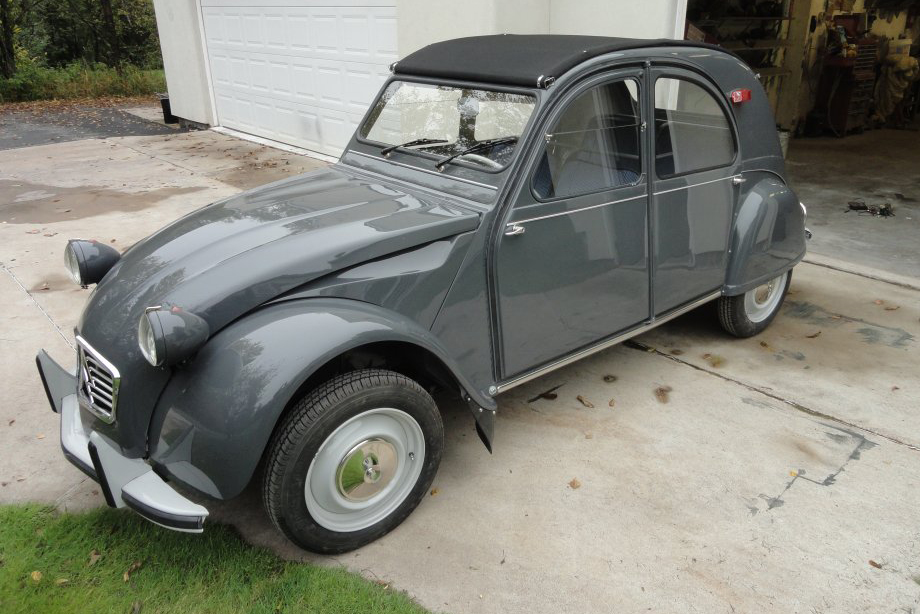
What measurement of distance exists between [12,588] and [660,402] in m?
3.14

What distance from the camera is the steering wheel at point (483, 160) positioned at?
3.22 metres

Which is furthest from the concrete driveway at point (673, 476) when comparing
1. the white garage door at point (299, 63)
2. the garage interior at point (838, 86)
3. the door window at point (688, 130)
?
the white garage door at point (299, 63)

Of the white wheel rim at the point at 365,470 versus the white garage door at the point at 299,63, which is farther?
the white garage door at the point at 299,63

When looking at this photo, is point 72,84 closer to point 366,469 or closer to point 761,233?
point 761,233

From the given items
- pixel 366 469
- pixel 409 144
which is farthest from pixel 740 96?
pixel 366 469

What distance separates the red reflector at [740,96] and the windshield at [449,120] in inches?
58.8

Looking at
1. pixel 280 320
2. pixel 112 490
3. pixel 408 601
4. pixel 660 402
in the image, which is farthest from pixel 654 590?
pixel 112 490

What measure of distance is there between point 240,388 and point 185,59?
11.9 m

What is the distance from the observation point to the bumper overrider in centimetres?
241

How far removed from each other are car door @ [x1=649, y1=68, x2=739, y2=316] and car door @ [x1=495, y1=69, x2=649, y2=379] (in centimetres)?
14

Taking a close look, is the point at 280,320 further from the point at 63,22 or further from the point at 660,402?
the point at 63,22

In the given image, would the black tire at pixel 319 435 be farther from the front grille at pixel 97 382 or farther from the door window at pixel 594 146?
the door window at pixel 594 146

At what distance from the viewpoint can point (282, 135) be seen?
11.0 m

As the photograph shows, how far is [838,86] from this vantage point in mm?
10867
